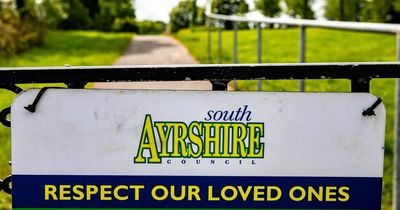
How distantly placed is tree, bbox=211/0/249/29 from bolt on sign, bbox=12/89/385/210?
24.3ft

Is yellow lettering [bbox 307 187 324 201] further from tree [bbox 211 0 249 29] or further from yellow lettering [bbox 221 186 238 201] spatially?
tree [bbox 211 0 249 29]

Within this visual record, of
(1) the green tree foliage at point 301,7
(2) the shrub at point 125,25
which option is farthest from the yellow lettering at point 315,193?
(1) the green tree foliage at point 301,7

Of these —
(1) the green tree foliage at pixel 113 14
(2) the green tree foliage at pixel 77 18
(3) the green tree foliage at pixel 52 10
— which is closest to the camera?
(1) the green tree foliage at pixel 113 14

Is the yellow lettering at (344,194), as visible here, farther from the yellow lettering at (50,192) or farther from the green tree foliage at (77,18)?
the green tree foliage at (77,18)

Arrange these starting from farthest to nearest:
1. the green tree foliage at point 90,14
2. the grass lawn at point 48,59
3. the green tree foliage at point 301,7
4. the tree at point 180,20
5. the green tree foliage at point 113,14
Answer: the green tree foliage at point 301,7 < the green tree foliage at point 90,14 < the green tree foliage at point 113,14 < the tree at point 180,20 < the grass lawn at point 48,59

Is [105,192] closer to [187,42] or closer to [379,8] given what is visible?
[187,42]

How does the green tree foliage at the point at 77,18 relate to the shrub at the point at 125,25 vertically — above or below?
above

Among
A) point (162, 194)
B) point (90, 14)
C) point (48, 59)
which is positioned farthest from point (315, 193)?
point (90, 14)

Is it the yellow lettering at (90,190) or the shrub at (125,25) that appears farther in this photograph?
the shrub at (125,25)

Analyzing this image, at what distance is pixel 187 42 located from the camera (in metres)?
18.2

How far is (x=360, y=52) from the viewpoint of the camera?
1452 cm

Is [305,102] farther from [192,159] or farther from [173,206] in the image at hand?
[173,206]

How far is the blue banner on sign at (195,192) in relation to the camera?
1.55 metres

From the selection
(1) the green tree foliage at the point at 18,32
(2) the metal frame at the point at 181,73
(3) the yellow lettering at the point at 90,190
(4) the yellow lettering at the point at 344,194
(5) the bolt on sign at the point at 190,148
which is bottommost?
(4) the yellow lettering at the point at 344,194
